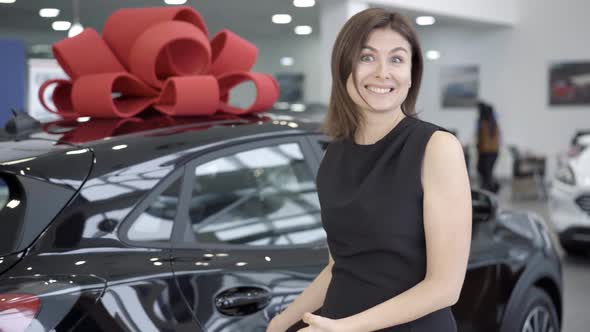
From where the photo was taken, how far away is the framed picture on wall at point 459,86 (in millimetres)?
17234

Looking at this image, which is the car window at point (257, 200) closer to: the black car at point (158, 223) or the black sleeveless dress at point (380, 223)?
the black car at point (158, 223)

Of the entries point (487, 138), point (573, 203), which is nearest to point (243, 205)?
point (573, 203)

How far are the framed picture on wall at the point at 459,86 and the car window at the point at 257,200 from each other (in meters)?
15.0

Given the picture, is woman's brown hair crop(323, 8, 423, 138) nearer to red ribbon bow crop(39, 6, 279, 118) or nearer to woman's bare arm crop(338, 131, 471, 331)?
woman's bare arm crop(338, 131, 471, 331)

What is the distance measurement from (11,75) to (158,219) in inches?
299

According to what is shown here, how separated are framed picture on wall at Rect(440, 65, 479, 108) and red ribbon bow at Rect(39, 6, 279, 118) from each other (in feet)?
48.4

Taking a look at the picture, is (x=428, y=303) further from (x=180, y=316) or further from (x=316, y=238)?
(x=316, y=238)

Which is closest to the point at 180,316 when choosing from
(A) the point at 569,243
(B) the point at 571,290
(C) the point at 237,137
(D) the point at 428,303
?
(C) the point at 237,137

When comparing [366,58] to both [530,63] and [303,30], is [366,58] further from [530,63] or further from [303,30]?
[303,30]

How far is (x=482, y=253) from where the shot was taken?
3004mm

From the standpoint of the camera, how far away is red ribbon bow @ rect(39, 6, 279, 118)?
2674 mm

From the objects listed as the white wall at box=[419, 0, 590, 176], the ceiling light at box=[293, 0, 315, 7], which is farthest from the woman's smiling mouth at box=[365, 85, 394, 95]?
the white wall at box=[419, 0, 590, 176]

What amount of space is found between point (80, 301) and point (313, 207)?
3.52ft

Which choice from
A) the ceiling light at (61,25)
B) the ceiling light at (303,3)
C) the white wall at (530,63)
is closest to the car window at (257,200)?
the ceiling light at (303,3)
